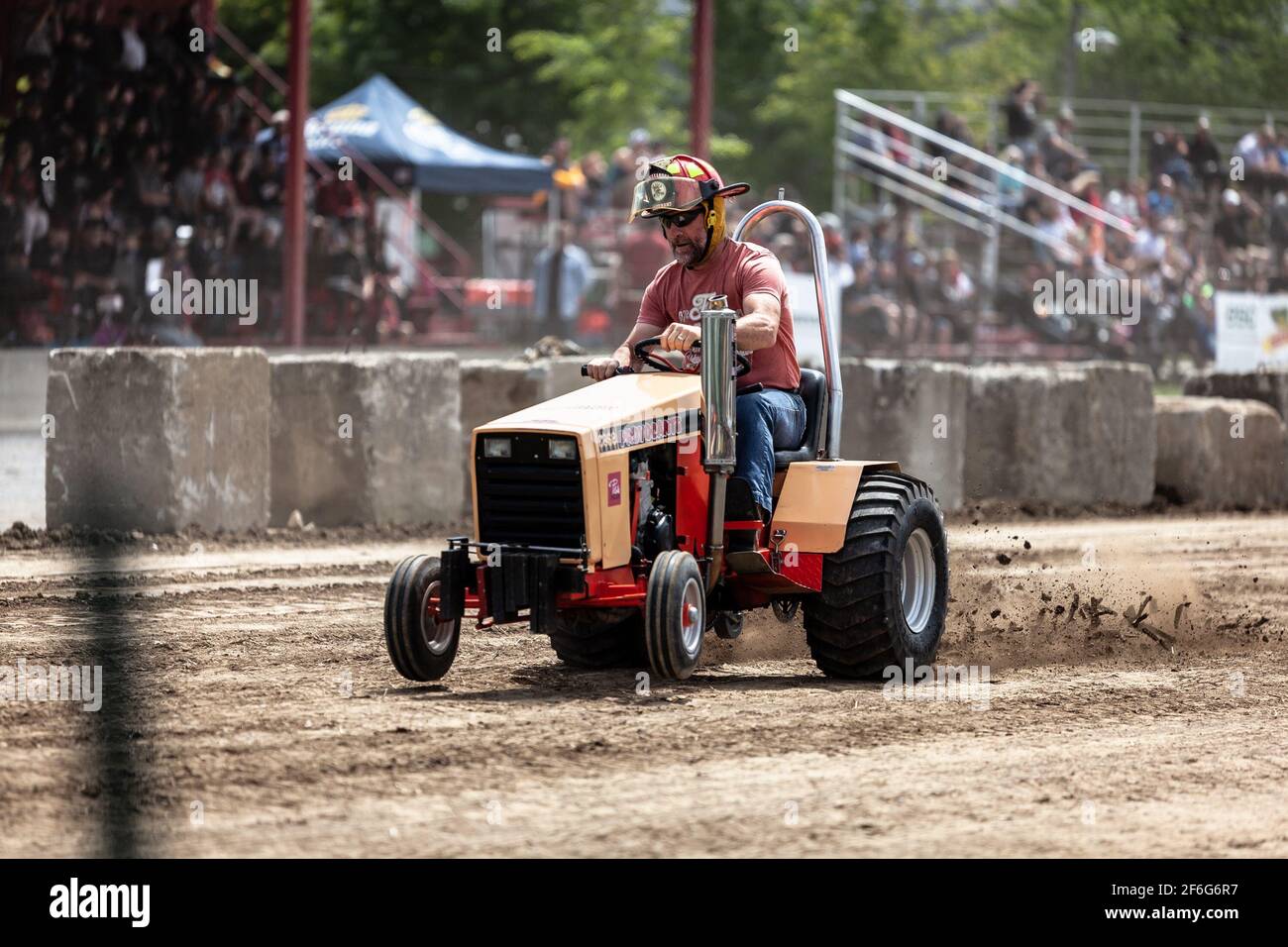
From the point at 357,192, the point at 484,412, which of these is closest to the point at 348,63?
the point at 357,192

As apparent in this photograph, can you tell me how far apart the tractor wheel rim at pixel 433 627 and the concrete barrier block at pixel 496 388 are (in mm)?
5323

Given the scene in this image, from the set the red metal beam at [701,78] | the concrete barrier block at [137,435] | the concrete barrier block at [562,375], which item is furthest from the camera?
the red metal beam at [701,78]

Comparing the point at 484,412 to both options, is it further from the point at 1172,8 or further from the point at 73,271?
the point at 1172,8

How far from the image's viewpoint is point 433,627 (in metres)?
6.60

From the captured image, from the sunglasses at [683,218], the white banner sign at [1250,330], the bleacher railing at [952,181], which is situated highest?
the bleacher railing at [952,181]

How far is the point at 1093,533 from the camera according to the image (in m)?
12.1

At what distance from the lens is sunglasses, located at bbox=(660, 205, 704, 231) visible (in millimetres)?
6812

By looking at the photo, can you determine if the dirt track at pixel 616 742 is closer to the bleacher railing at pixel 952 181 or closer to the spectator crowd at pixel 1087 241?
the spectator crowd at pixel 1087 241

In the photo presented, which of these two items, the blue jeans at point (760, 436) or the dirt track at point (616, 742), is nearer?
the dirt track at point (616, 742)

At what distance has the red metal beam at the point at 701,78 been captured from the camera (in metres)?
20.8

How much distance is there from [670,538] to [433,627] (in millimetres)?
844

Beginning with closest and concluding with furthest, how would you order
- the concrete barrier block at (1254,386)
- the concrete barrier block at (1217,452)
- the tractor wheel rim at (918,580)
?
1. the tractor wheel rim at (918,580)
2. the concrete barrier block at (1217,452)
3. the concrete barrier block at (1254,386)

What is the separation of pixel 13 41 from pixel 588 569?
43.8 ft

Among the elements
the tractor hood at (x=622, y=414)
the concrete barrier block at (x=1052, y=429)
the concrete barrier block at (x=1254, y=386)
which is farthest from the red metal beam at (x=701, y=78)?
the tractor hood at (x=622, y=414)
